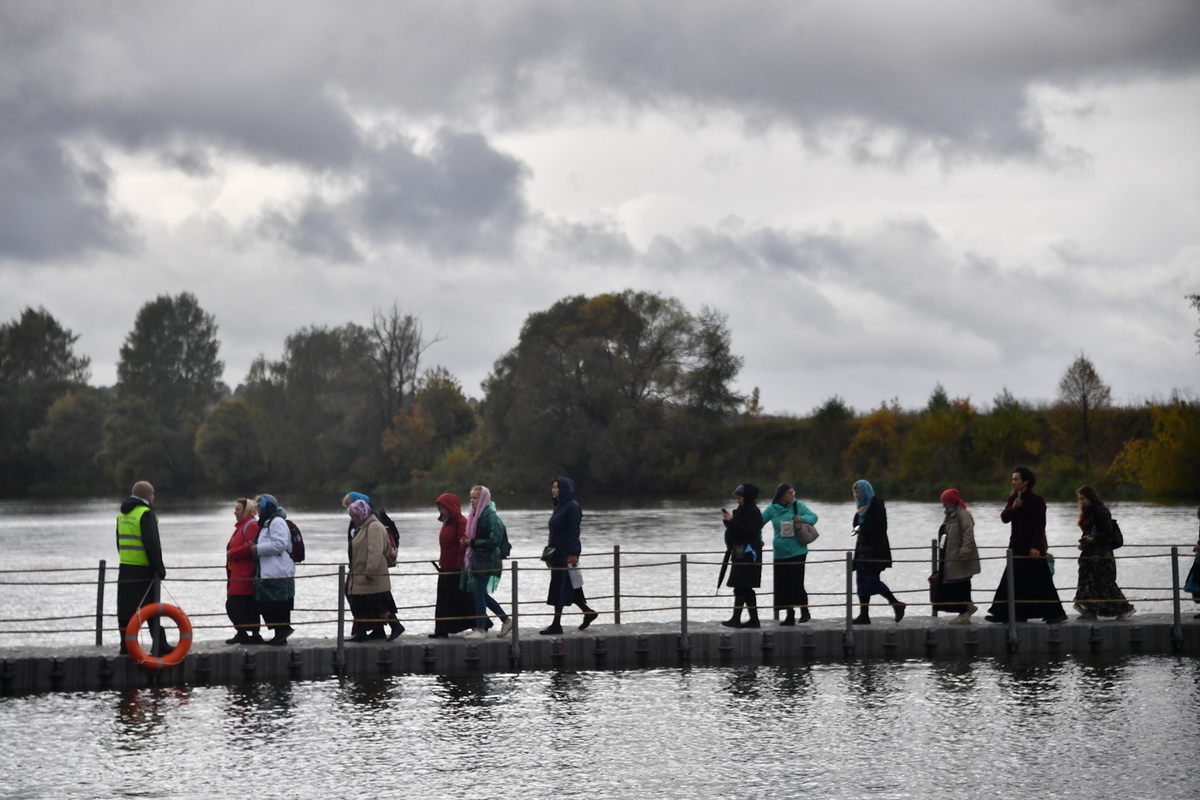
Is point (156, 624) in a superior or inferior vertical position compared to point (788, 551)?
inferior

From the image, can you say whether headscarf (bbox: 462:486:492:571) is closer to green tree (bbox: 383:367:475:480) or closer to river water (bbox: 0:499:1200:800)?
river water (bbox: 0:499:1200:800)

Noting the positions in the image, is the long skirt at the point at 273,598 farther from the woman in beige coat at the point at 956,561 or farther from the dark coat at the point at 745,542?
the woman in beige coat at the point at 956,561

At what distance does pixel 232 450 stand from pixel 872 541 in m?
90.5

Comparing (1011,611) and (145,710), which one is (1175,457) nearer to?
(1011,611)

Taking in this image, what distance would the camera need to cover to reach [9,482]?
10381 cm

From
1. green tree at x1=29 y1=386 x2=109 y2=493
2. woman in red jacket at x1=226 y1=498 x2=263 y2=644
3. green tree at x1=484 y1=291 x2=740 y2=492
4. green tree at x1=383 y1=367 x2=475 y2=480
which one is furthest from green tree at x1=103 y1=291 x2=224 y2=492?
woman in red jacket at x1=226 y1=498 x2=263 y2=644

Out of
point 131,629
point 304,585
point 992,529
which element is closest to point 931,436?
point 992,529

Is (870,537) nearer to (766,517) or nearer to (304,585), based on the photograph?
(766,517)

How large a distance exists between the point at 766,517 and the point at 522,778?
668cm

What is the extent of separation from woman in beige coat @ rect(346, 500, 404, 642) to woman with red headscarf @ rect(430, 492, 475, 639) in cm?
64

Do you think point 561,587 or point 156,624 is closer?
point 156,624

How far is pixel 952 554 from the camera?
15711 mm

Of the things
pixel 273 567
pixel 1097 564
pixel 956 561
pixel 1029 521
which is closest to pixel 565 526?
pixel 273 567

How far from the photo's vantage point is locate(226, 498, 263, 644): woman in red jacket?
14906 millimetres
